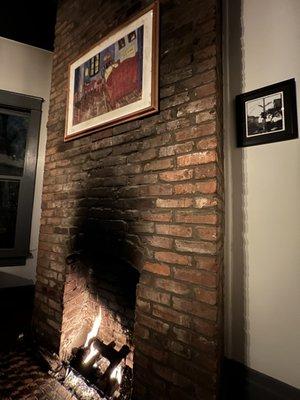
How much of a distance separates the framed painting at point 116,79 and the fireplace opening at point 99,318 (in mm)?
943

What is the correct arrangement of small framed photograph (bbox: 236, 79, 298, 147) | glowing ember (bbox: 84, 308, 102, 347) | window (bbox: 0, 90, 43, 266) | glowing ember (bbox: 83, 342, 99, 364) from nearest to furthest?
small framed photograph (bbox: 236, 79, 298, 147) < glowing ember (bbox: 83, 342, 99, 364) < glowing ember (bbox: 84, 308, 102, 347) < window (bbox: 0, 90, 43, 266)

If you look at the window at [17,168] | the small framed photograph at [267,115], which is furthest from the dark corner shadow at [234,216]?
the window at [17,168]

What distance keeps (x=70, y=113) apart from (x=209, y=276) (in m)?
1.98

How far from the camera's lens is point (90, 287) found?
258cm

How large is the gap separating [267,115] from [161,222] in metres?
0.91

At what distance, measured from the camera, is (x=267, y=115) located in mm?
1585

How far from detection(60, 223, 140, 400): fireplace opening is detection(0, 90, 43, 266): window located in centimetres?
134

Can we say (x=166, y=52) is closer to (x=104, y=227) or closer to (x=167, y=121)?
(x=167, y=121)

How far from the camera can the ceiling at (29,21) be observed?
3.04 meters

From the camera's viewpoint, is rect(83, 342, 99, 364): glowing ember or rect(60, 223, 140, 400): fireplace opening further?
rect(83, 342, 99, 364): glowing ember

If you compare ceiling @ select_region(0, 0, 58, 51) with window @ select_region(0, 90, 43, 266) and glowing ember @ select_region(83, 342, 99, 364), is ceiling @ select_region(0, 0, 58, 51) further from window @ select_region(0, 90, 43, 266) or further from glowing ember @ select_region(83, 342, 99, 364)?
glowing ember @ select_region(83, 342, 99, 364)

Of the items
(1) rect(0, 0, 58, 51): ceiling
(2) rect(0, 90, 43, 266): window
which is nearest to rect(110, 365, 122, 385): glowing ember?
(2) rect(0, 90, 43, 266): window

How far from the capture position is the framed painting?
6.13 ft

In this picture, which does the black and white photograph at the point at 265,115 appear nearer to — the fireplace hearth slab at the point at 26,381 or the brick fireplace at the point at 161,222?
the brick fireplace at the point at 161,222
